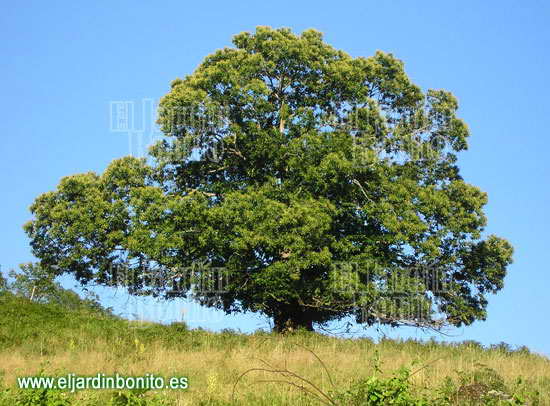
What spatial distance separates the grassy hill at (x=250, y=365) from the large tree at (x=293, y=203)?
3.46 m

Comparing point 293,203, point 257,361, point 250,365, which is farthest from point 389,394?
point 293,203

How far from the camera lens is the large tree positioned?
2653cm

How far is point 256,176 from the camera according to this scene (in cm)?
2970

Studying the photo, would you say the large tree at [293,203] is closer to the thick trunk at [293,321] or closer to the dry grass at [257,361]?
the thick trunk at [293,321]

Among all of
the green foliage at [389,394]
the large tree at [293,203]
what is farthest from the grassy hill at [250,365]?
the large tree at [293,203]

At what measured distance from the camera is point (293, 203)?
26.0 m

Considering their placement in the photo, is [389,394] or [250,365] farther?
[250,365]

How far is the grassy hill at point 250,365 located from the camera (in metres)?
11.3

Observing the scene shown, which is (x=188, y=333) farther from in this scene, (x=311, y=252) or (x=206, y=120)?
(x=206, y=120)

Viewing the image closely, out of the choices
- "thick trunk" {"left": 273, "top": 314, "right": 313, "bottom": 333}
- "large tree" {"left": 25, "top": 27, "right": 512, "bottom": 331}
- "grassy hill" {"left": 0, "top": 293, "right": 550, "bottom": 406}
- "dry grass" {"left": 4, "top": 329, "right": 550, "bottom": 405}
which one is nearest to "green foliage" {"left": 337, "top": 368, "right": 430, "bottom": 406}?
"grassy hill" {"left": 0, "top": 293, "right": 550, "bottom": 406}

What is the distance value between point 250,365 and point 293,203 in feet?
34.8

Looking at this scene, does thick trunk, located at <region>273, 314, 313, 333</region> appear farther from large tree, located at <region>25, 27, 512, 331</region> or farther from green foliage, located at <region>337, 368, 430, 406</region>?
green foliage, located at <region>337, 368, 430, 406</region>

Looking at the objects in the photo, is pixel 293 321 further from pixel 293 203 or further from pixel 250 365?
pixel 250 365

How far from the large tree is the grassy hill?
346 cm
